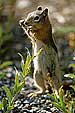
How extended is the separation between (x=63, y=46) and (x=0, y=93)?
1.20 m

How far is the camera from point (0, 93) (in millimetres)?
2754

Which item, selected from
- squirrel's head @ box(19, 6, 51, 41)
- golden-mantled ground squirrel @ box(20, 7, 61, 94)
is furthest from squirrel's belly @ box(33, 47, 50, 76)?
squirrel's head @ box(19, 6, 51, 41)

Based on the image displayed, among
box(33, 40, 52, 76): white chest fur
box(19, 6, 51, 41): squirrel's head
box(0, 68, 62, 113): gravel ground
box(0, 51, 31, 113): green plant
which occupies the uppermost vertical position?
box(19, 6, 51, 41): squirrel's head

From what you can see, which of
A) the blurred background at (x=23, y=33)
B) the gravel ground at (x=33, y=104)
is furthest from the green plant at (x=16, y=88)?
the blurred background at (x=23, y=33)

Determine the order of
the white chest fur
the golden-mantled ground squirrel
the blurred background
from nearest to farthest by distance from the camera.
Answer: the golden-mantled ground squirrel
the white chest fur
the blurred background

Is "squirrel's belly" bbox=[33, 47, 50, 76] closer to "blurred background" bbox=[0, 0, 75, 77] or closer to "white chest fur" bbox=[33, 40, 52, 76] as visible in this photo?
"white chest fur" bbox=[33, 40, 52, 76]

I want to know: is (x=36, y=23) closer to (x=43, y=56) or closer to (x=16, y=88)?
(x=43, y=56)

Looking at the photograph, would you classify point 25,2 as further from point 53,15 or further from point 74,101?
point 74,101

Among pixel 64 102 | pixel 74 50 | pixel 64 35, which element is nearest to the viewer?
pixel 64 102

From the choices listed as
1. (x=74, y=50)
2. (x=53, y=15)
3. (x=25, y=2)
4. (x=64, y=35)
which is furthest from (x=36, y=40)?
(x=25, y=2)

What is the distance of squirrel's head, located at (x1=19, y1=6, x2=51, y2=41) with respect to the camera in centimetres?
231

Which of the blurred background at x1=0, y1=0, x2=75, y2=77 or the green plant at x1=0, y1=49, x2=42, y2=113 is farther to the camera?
the blurred background at x1=0, y1=0, x2=75, y2=77

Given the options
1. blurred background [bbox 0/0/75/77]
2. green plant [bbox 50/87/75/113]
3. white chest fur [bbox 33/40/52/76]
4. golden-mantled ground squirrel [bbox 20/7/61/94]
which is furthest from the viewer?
blurred background [bbox 0/0/75/77]

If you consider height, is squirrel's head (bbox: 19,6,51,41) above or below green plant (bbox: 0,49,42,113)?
above
